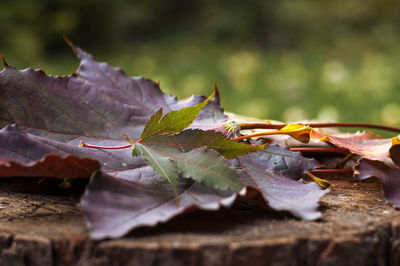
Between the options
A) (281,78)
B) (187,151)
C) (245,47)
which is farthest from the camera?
(245,47)

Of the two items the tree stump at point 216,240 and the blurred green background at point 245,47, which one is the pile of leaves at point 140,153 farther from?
the blurred green background at point 245,47

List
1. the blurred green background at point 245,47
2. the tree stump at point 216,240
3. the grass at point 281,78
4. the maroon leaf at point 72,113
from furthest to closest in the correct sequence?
the blurred green background at point 245,47 < the grass at point 281,78 < the maroon leaf at point 72,113 < the tree stump at point 216,240

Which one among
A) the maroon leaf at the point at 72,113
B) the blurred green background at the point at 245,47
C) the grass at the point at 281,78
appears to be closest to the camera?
the maroon leaf at the point at 72,113

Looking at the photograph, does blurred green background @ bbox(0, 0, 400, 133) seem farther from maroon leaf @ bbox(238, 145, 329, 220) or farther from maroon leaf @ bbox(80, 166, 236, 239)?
maroon leaf @ bbox(80, 166, 236, 239)

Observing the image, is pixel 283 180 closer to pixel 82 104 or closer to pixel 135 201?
pixel 135 201

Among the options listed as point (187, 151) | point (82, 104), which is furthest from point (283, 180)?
point (82, 104)

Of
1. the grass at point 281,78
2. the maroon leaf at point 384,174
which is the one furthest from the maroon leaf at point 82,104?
the grass at point 281,78

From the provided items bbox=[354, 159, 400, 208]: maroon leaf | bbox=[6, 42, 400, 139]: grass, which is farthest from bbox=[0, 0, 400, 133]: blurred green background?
bbox=[354, 159, 400, 208]: maroon leaf
